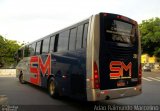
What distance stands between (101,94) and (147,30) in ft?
166

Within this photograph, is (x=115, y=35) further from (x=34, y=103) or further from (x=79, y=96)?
(x=34, y=103)

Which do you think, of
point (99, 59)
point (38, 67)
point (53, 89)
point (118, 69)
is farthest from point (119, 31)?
point (38, 67)

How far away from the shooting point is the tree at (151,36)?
2098 inches

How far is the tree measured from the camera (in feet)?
175

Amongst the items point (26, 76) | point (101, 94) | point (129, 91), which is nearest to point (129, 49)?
point (129, 91)

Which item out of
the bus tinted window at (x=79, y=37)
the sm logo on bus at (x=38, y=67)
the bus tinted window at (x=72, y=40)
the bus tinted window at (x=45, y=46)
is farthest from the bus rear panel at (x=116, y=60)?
the bus tinted window at (x=45, y=46)

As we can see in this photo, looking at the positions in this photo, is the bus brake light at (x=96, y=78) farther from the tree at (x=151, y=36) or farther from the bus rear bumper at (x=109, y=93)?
the tree at (x=151, y=36)

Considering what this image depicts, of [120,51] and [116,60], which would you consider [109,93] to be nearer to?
[116,60]

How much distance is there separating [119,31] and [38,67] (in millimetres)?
6399

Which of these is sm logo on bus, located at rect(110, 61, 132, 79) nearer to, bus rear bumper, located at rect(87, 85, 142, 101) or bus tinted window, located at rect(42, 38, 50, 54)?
bus rear bumper, located at rect(87, 85, 142, 101)

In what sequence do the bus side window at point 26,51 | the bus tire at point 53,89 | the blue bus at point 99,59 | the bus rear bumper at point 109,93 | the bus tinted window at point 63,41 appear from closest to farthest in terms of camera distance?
the bus rear bumper at point 109,93 → the blue bus at point 99,59 → the bus tinted window at point 63,41 → the bus tire at point 53,89 → the bus side window at point 26,51

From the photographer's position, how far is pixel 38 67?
1388cm

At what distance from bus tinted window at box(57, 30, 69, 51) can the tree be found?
44895mm

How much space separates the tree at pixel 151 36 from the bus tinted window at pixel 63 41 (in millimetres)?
44895
